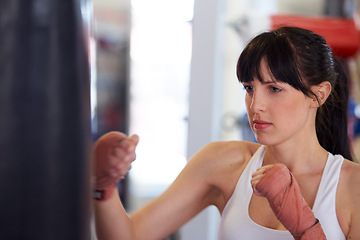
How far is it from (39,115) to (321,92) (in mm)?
631

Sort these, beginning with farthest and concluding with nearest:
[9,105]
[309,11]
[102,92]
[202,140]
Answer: [102,92], [309,11], [202,140], [9,105]

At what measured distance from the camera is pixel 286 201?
2.64 ft

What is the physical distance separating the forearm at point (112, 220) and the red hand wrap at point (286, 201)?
290 mm

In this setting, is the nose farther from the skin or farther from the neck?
the neck

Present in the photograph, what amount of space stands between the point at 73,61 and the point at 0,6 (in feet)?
0.32

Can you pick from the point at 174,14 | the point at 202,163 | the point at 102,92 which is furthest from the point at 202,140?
the point at 174,14

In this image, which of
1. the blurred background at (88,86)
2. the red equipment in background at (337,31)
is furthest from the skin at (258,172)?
the red equipment in background at (337,31)

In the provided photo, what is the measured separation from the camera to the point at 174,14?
464 centimetres

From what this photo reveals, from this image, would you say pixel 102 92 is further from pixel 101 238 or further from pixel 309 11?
pixel 101 238

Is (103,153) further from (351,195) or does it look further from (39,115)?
(351,195)

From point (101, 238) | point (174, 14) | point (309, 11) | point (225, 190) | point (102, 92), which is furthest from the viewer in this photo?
point (174, 14)

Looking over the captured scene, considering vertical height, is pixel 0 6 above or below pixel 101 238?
above

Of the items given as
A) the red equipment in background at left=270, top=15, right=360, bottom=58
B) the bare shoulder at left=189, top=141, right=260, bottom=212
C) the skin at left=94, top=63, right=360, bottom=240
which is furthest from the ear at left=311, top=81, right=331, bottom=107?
the red equipment in background at left=270, top=15, right=360, bottom=58

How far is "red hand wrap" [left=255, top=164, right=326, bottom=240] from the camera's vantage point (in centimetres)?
80
